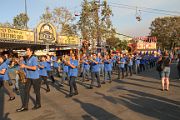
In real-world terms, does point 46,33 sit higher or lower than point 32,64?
higher

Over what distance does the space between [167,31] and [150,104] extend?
68748 millimetres

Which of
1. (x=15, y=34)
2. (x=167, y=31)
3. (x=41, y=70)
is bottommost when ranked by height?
(x=41, y=70)

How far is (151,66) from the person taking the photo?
105 feet

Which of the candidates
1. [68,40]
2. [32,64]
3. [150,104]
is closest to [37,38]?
[68,40]

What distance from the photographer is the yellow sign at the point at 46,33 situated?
105 ft

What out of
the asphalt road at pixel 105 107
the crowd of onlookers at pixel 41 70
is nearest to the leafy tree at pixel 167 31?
the crowd of onlookers at pixel 41 70

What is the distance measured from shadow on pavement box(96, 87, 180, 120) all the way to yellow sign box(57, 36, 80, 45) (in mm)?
23917

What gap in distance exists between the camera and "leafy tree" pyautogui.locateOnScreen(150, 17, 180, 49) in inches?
2938

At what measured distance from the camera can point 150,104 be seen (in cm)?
970

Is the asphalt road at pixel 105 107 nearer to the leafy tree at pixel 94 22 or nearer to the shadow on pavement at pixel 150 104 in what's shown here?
the shadow on pavement at pixel 150 104

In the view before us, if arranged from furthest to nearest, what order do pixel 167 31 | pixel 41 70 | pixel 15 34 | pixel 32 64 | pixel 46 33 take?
pixel 167 31 → pixel 46 33 → pixel 15 34 → pixel 41 70 → pixel 32 64

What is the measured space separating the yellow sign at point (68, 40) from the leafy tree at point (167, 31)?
4174 centimetres

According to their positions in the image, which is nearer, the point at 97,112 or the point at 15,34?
the point at 97,112

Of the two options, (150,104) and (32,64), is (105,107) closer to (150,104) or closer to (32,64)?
(150,104)
